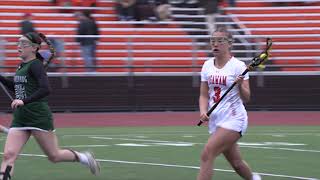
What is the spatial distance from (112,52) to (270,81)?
4486 millimetres

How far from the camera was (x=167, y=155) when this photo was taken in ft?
40.1

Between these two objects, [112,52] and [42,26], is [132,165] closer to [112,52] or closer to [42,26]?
[112,52]

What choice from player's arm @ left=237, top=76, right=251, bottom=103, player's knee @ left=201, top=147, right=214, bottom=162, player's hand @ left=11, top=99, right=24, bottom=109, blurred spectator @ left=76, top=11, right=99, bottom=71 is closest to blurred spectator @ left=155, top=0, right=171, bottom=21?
blurred spectator @ left=76, top=11, right=99, bottom=71

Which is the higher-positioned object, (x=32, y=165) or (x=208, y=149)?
(x=208, y=149)

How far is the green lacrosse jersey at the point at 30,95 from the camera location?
8.67 metres

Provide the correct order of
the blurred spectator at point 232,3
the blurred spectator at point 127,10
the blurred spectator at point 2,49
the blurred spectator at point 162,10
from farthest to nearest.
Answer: the blurred spectator at point 232,3
the blurred spectator at point 162,10
the blurred spectator at point 127,10
the blurred spectator at point 2,49

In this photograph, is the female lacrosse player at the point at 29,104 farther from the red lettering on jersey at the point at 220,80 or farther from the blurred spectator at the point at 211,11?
the blurred spectator at the point at 211,11

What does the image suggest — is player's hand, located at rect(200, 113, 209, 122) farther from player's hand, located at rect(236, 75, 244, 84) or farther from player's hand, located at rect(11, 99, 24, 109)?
player's hand, located at rect(11, 99, 24, 109)

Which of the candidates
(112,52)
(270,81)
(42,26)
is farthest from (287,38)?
(42,26)

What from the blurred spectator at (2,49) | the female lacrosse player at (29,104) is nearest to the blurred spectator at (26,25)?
the blurred spectator at (2,49)

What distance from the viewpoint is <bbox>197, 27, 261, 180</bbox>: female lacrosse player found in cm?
808

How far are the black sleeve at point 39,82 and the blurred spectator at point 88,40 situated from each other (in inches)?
501

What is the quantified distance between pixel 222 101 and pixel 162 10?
53.7 ft

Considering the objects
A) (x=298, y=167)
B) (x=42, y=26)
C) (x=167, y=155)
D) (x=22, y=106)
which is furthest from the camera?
(x=42, y=26)
